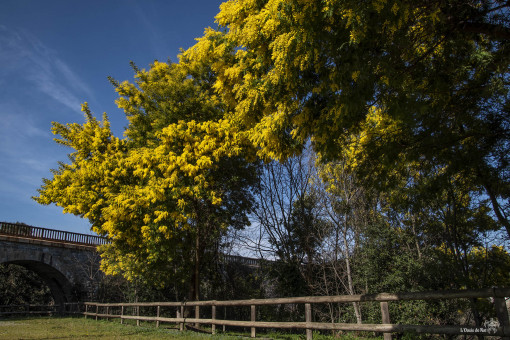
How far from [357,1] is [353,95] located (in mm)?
1185

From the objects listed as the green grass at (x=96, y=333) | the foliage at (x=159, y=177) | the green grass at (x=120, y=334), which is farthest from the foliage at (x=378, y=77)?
the green grass at (x=96, y=333)

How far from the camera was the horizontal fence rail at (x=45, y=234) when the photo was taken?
69.3ft

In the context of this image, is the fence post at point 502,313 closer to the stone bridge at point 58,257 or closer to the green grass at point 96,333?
the green grass at point 96,333

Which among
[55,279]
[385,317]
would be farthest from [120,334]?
[55,279]

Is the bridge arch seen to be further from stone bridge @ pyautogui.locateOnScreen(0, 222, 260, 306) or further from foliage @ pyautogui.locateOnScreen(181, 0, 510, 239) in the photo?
foliage @ pyautogui.locateOnScreen(181, 0, 510, 239)

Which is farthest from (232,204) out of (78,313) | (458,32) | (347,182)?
(78,313)

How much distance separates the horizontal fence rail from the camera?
21109 mm

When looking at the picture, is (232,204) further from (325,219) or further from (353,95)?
(353,95)

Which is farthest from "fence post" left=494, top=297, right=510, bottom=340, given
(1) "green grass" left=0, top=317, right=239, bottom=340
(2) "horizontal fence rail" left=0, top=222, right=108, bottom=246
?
(2) "horizontal fence rail" left=0, top=222, right=108, bottom=246

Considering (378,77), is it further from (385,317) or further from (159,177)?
(159,177)

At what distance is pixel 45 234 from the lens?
896 inches

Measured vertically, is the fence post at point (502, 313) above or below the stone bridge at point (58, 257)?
below

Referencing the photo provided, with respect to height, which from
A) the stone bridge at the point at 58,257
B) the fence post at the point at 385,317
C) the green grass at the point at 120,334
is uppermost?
the stone bridge at the point at 58,257

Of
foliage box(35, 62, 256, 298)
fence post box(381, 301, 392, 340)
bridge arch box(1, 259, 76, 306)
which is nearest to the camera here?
fence post box(381, 301, 392, 340)
